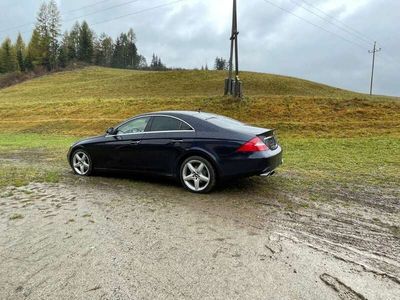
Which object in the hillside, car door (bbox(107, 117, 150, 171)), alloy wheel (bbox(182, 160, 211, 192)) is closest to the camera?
alloy wheel (bbox(182, 160, 211, 192))

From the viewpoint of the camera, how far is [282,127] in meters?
18.8

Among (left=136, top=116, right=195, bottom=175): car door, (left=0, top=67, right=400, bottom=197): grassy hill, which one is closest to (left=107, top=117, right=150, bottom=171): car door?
(left=136, top=116, right=195, bottom=175): car door

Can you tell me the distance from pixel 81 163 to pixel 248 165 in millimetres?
3936

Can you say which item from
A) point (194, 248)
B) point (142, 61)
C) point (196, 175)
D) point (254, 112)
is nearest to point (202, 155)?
point (196, 175)

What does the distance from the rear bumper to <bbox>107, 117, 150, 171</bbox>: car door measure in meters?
1.92

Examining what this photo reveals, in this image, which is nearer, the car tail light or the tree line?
the car tail light

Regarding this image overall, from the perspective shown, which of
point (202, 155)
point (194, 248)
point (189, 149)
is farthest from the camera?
point (189, 149)

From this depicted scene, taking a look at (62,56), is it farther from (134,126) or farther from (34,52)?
(134,126)

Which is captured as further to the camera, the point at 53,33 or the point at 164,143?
the point at 53,33

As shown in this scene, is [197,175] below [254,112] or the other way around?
below

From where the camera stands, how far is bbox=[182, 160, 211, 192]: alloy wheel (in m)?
6.90

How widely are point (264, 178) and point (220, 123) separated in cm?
166

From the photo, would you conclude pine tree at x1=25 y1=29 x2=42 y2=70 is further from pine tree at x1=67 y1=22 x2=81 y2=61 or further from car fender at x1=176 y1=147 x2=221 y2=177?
car fender at x1=176 y1=147 x2=221 y2=177

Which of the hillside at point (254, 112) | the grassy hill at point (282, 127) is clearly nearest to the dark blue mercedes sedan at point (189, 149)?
the grassy hill at point (282, 127)
